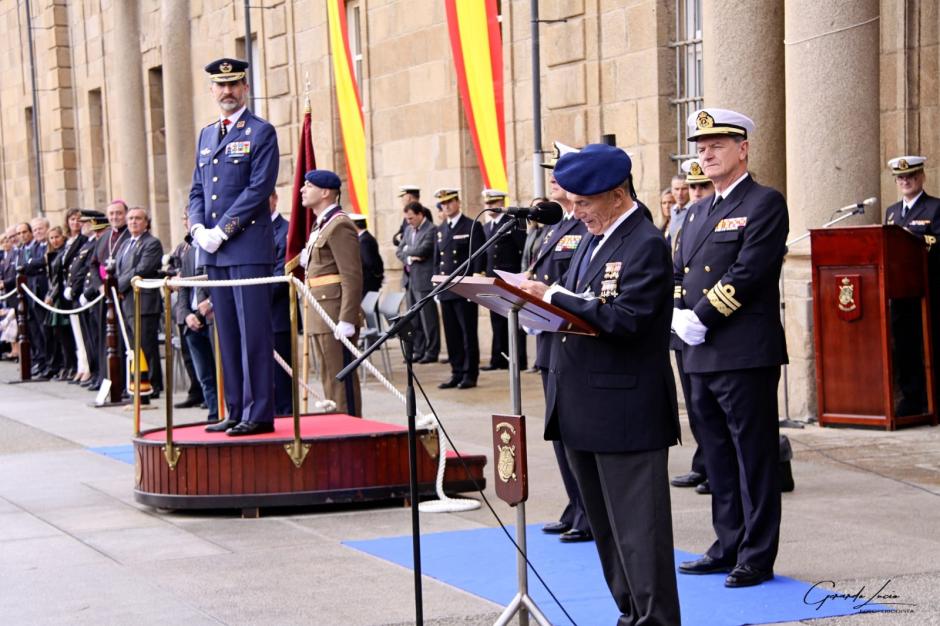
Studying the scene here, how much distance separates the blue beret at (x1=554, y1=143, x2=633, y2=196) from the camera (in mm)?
5016

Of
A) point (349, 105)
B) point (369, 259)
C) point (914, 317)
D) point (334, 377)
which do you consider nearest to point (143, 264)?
point (369, 259)

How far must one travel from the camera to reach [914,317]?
10844 mm

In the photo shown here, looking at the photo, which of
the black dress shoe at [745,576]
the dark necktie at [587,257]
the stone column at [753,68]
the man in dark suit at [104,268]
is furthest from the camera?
the man in dark suit at [104,268]

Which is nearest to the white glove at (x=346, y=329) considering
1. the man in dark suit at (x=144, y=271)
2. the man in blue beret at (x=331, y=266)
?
the man in blue beret at (x=331, y=266)

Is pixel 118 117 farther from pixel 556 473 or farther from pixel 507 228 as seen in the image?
pixel 507 228

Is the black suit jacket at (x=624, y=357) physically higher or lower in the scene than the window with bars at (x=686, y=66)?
lower

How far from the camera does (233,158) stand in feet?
27.9

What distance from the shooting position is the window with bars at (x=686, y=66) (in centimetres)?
1416

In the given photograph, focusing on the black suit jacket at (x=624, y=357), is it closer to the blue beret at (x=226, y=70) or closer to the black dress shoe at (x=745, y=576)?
the black dress shoe at (x=745, y=576)

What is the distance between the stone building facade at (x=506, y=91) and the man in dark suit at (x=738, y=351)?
4.81 metres

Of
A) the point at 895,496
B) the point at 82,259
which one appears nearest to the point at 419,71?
the point at 82,259

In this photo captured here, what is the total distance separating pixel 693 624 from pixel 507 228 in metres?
1.79

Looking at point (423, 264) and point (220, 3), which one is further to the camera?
point (220, 3)

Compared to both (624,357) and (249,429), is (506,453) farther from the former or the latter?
(249,429)
